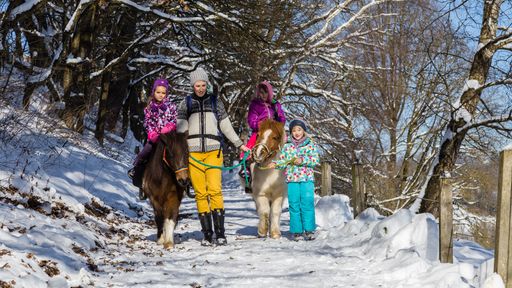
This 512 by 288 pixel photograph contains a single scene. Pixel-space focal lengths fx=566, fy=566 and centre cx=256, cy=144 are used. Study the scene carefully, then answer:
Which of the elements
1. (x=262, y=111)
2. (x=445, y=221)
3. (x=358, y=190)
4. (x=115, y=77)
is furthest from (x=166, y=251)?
(x=115, y=77)

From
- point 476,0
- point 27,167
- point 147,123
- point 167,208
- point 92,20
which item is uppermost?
point 92,20

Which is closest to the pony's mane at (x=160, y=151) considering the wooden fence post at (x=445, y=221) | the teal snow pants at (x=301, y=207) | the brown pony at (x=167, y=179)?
the brown pony at (x=167, y=179)

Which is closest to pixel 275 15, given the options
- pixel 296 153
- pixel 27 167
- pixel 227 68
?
pixel 227 68

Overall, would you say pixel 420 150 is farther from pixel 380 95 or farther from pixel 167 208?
pixel 167 208

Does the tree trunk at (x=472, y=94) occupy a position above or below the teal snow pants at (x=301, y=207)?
above

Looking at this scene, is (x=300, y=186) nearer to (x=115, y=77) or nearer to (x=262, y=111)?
(x=262, y=111)

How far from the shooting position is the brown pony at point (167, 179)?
7340 millimetres

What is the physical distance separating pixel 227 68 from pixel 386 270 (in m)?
12.8

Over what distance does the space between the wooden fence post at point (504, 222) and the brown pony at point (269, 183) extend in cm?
401

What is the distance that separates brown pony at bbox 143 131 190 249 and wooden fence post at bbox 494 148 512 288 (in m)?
3.97

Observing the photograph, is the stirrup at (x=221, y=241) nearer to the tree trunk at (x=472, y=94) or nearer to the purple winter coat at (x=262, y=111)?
the purple winter coat at (x=262, y=111)

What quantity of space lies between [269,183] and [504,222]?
426 cm

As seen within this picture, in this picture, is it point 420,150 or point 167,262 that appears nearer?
point 167,262

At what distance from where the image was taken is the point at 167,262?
6.25 m
